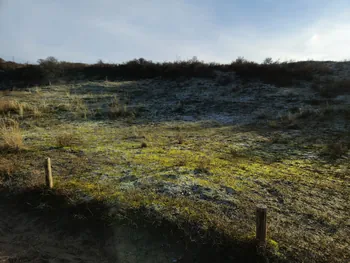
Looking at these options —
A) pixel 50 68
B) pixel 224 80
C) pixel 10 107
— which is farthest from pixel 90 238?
pixel 50 68

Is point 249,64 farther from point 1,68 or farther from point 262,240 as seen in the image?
point 1,68

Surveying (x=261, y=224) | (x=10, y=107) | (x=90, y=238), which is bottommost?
(x=90, y=238)

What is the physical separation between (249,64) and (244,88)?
11.2 ft

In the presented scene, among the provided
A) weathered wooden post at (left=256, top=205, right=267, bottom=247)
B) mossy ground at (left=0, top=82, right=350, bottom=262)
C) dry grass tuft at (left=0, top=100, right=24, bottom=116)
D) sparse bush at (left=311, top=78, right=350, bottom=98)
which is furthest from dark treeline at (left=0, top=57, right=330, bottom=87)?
weathered wooden post at (left=256, top=205, right=267, bottom=247)

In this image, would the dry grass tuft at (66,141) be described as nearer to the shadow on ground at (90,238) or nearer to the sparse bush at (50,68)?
the shadow on ground at (90,238)

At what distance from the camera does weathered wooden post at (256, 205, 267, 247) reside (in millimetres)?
3186

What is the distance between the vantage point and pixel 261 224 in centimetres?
322

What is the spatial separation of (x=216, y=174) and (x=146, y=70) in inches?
648

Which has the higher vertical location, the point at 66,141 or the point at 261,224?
the point at 66,141

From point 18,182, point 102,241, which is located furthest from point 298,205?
point 18,182

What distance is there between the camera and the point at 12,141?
6.85 metres

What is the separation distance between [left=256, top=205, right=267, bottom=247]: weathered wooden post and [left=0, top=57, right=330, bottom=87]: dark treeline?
1407 centimetres

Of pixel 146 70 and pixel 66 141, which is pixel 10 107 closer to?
pixel 66 141

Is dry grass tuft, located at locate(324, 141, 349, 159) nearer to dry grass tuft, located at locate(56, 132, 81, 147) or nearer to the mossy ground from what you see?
the mossy ground
